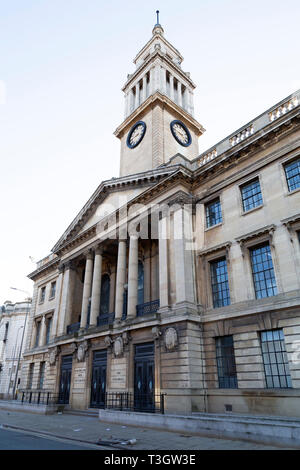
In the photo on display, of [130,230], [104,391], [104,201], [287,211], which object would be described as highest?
[104,201]

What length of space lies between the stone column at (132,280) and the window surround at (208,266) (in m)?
4.69

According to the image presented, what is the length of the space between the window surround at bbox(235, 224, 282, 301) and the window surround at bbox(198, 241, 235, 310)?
0.94 m

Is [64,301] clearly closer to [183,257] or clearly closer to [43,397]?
[43,397]

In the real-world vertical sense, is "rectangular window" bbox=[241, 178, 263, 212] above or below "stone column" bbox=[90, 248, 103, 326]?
above

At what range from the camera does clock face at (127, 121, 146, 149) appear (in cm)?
3139

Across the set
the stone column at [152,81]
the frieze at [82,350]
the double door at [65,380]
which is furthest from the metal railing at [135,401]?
the stone column at [152,81]

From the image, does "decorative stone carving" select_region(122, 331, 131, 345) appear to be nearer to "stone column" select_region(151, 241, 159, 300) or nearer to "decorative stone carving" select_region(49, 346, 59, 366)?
"stone column" select_region(151, 241, 159, 300)

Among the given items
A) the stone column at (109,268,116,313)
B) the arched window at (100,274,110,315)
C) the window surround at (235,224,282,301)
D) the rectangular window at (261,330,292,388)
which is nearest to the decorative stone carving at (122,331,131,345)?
the stone column at (109,268,116,313)

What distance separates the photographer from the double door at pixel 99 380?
20805 mm

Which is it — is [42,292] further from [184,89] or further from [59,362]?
[184,89]

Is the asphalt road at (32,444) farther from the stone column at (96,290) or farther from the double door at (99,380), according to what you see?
the stone column at (96,290)

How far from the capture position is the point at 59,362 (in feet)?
83.7

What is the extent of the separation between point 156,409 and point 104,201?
51.3ft
